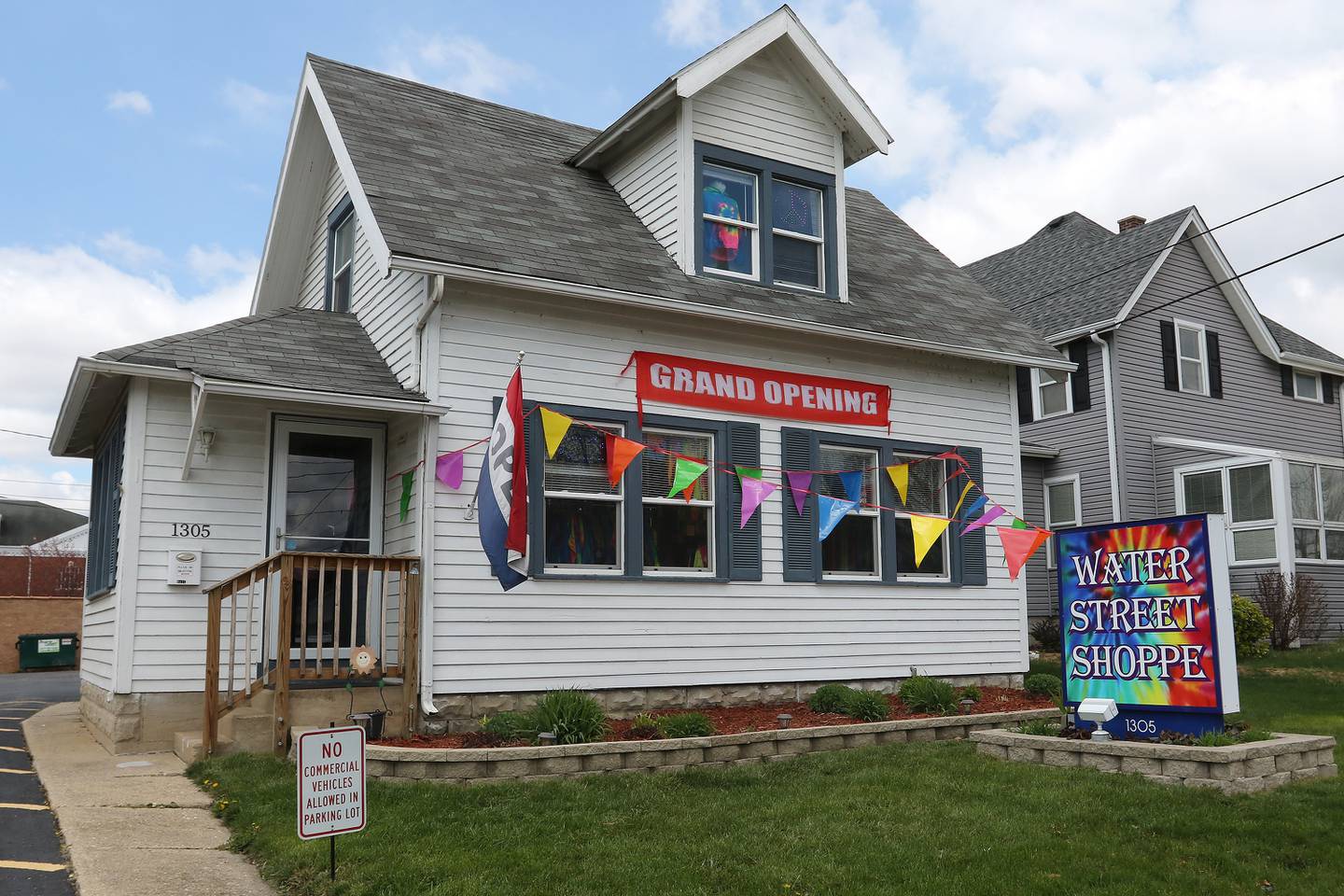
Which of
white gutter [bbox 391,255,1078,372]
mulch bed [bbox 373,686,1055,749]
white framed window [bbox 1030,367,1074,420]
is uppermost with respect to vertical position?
white framed window [bbox 1030,367,1074,420]

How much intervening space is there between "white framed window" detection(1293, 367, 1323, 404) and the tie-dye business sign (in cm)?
1804

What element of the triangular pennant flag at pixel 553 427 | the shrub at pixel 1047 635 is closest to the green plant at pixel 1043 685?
the triangular pennant flag at pixel 553 427

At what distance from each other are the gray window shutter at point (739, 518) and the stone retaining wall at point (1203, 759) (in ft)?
10.8

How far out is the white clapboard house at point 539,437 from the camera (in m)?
9.88

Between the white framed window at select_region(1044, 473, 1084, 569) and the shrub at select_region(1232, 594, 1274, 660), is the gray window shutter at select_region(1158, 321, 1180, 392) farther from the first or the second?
the shrub at select_region(1232, 594, 1274, 660)

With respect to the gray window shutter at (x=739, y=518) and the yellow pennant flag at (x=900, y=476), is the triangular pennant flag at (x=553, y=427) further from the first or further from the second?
the yellow pennant flag at (x=900, y=476)

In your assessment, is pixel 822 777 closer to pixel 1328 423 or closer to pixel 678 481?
pixel 678 481

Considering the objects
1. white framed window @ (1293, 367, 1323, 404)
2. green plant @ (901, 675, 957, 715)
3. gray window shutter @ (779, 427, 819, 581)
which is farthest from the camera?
white framed window @ (1293, 367, 1323, 404)

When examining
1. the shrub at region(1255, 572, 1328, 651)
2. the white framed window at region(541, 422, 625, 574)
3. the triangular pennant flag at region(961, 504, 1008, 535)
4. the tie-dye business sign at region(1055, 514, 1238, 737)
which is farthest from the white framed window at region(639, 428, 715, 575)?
the shrub at region(1255, 572, 1328, 651)

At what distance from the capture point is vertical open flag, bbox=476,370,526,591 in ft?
28.9

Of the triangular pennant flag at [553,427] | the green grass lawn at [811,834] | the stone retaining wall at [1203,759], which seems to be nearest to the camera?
the green grass lawn at [811,834]

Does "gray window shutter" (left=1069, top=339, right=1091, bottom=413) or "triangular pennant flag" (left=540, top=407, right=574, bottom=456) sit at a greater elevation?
"gray window shutter" (left=1069, top=339, right=1091, bottom=413)

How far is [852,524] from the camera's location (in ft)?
41.1

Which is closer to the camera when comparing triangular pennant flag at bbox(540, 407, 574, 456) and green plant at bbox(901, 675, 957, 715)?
triangular pennant flag at bbox(540, 407, 574, 456)
